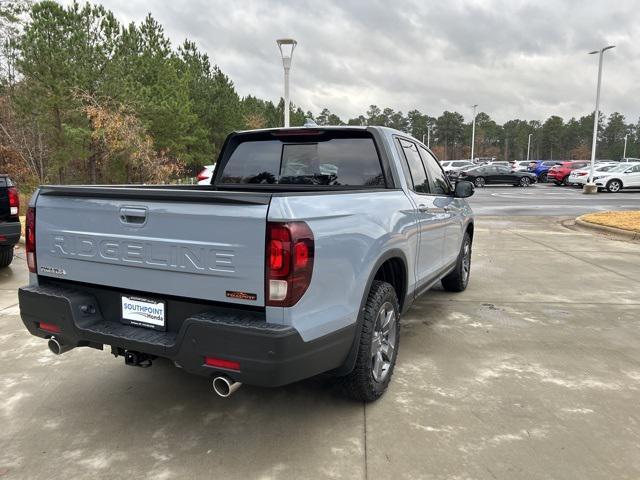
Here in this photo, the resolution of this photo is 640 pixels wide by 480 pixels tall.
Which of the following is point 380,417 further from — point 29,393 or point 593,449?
point 29,393

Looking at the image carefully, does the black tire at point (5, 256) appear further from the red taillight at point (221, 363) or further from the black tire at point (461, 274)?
the black tire at point (461, 274)

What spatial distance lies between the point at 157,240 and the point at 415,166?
2.56 metres

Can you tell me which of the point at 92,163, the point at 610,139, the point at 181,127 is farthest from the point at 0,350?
the point at 610,139

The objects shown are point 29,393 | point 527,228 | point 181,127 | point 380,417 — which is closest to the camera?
point 380,417

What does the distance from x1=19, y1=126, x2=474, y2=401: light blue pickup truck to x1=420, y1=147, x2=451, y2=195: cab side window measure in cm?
111

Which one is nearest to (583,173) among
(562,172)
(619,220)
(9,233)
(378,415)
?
(562,172)

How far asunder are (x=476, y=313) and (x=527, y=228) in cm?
871

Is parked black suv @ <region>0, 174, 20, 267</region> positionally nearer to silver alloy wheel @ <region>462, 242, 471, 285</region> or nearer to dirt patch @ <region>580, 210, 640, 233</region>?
silver alloy wheel @ <region>462, 242, 471, 285</region>

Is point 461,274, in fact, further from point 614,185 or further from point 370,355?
point 614,185

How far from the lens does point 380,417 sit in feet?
10.4

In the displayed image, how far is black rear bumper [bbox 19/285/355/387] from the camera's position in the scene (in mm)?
2465

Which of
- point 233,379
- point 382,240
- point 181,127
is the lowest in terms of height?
point 233,379

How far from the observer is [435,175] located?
5.11 m

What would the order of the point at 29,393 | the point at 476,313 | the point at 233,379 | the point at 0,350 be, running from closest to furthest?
the point at 233,379 < the point at 29,393 < the point at 0,350 < the point at 476,313
